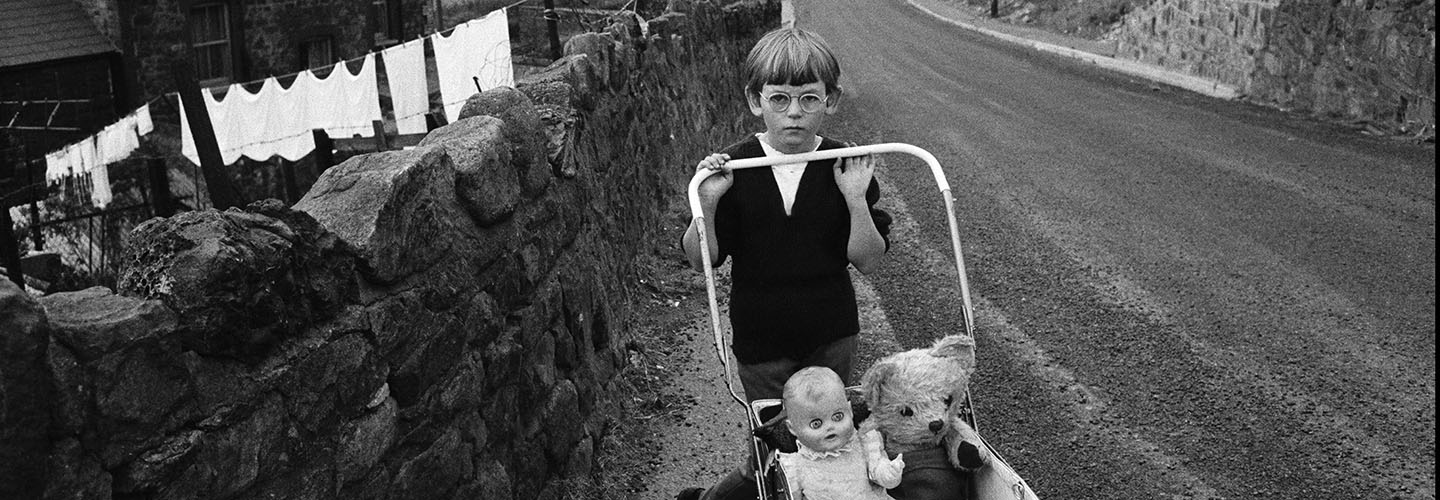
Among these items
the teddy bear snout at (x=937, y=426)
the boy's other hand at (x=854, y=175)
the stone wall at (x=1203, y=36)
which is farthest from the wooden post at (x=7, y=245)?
the stone wall at (x=1203, y=36)

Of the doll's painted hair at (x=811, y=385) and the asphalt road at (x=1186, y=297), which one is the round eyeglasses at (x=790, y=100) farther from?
the asphalt road at (x=1186, y=297)

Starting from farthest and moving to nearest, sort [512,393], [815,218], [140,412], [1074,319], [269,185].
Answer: [269,185], [1074,319], [512,393], [815,218], [140,412]

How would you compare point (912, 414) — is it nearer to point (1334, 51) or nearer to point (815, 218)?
point (815, 218)

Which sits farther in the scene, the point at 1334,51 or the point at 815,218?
the point at 1334,51

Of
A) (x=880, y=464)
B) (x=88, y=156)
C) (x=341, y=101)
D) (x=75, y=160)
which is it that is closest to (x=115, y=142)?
(x=88, y=156)

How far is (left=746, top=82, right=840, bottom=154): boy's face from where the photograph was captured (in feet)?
12.5

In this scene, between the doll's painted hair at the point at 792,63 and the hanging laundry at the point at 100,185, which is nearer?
the doll's painted hair at the point at 792,63

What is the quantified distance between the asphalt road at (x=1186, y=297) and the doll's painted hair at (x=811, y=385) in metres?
2.47

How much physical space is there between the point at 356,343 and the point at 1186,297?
660cm

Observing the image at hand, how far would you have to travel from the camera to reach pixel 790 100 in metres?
3.82

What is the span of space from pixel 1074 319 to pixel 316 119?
31.6 ft

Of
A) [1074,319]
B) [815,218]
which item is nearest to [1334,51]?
[1074,319]

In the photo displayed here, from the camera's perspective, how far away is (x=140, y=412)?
8.15 feet

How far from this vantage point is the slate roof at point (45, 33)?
57.8 feet
